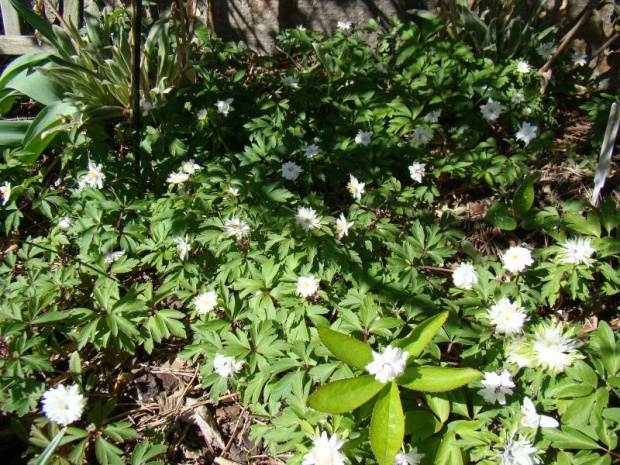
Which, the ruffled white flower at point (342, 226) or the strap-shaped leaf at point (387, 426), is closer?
the strap-shaped leaf at point (387, 426)

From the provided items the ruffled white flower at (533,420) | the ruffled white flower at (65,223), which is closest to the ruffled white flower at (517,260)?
the ruffled white flower at (533,420)

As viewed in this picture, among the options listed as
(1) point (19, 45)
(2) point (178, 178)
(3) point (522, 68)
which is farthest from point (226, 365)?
(1) point (19, 45)

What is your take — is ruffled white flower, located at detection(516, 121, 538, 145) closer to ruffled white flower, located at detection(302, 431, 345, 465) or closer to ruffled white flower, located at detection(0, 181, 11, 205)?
ruffled white flower, located at detection(302, 431, 345, 465)

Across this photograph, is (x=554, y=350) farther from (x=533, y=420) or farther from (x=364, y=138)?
Answer: (x=364, y=138)

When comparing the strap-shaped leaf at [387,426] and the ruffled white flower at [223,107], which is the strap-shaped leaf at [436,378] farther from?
the ruffled white flower at [223,107]

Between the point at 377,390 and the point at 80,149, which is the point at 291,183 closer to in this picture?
the point at 80,149

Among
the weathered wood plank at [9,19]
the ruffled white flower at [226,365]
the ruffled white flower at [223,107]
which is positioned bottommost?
the ruffled white flower at [226,365]
